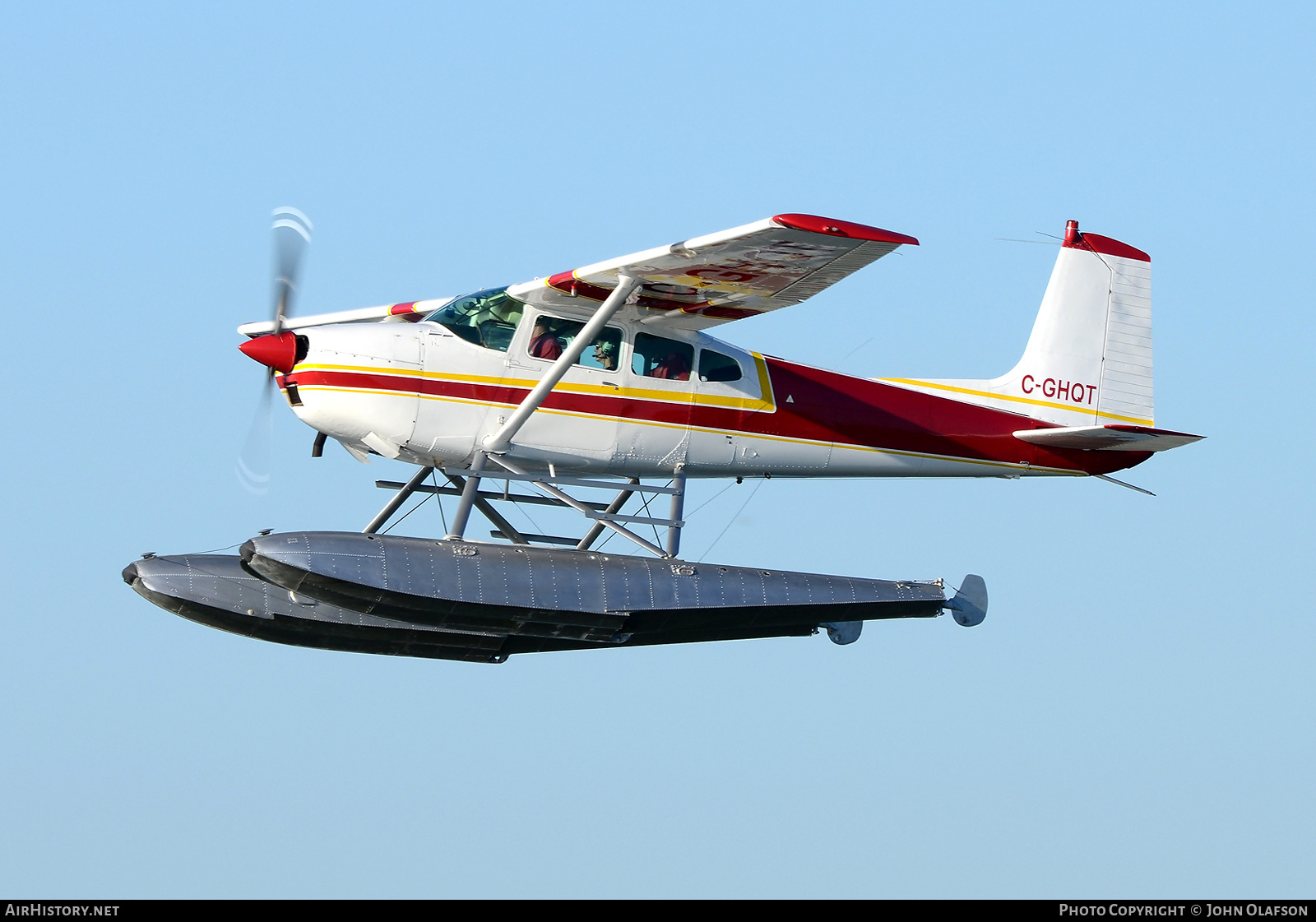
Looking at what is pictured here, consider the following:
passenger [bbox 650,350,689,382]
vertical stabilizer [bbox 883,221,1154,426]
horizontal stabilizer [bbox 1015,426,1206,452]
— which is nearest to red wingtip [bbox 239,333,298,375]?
passenger [bbox 650,350,689,382]

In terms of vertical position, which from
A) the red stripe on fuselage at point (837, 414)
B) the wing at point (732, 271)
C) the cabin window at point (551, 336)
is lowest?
the red stripe on fuselage at point (837, 414)

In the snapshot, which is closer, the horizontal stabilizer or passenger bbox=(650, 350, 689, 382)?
passenger bbox=(650, 350, 689, 382)

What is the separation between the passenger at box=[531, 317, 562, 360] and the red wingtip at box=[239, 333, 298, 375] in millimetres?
2302

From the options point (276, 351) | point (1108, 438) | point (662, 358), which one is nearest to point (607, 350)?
point (662, 358)

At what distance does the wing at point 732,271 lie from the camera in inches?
641

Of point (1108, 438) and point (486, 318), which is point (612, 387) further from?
point (1108, 438)

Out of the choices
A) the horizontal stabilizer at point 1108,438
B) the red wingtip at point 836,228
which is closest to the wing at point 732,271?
→ the red wingtip at point 836,228

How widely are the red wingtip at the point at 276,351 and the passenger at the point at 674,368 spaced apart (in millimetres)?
3565

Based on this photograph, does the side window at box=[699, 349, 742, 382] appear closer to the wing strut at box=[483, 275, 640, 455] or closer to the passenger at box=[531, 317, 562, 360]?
the wing strut at box=[483, 275, 640, 455]

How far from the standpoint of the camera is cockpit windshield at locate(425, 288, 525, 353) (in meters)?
18.2

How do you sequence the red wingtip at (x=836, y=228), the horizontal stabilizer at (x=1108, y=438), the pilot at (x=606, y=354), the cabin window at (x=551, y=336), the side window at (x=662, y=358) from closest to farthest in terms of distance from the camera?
the red wingtip at (x=836, y=228), the cabin window at (x=551, y=336), the pilot at (x=606, y=354), the side window at (x=662, y=358), the horizontal stabilizer at (x=1108, y=438)

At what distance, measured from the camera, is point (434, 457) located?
59.9ft

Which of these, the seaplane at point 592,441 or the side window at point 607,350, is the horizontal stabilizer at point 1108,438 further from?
the side window at point 607,350

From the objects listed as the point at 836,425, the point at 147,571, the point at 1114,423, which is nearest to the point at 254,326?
the point at 147,571
